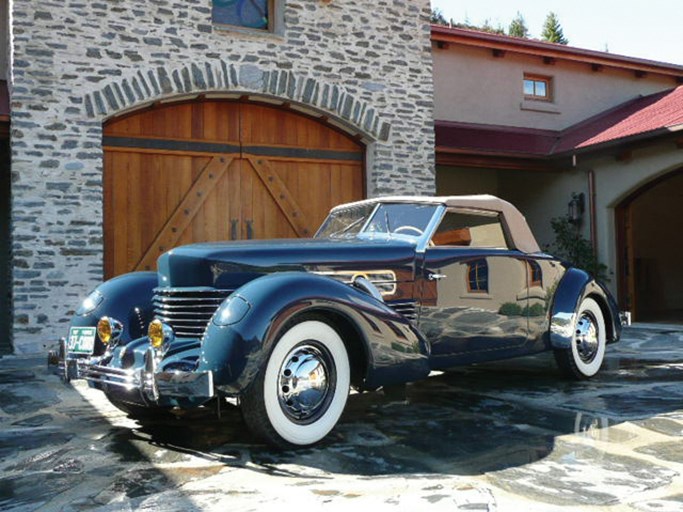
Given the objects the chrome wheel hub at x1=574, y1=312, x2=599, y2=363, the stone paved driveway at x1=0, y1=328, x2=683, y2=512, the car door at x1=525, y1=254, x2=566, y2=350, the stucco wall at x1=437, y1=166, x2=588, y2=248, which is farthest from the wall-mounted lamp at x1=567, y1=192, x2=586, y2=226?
the stone paved driveway at x1=0, y1=328, x2=683, y2=512

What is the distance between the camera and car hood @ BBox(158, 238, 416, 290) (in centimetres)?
394

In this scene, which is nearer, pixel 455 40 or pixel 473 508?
pixel 473 508

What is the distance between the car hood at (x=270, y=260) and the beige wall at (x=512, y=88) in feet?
27.1

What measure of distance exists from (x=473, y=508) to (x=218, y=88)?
7154 millimetres

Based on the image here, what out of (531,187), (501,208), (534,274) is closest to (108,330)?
(501,208)

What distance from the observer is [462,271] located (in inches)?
189

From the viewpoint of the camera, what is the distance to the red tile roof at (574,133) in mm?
10875

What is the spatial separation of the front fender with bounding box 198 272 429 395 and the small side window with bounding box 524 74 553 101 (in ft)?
33.3

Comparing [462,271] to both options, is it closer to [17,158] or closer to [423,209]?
[423,209]

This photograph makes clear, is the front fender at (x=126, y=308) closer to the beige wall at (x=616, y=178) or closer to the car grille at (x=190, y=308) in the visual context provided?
the car grille at (x=190, y=308)

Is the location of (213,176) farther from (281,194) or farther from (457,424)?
→ (457,424)

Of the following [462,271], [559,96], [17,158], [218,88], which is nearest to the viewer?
[462,271]

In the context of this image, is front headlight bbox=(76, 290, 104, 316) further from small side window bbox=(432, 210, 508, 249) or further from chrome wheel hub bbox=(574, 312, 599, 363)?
chrome wheel hub bbox=(574, 312, 599, 363)

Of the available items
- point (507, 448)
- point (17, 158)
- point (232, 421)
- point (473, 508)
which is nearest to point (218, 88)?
point (17, 158)
